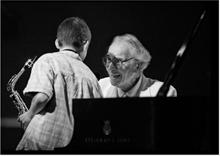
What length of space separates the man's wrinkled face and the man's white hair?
27 millimetres

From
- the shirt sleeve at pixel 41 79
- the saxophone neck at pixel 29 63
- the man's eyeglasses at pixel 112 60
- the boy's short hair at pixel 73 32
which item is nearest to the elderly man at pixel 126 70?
the man's eyeglasses at pixel 112 60

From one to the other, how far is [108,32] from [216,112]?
829 millimetres

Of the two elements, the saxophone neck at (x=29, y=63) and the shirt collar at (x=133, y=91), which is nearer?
the shirt collar at (x=133, y=91)

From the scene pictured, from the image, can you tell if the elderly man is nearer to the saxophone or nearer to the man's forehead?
the man's forehead

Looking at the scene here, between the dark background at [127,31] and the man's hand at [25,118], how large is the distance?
7 centimetres

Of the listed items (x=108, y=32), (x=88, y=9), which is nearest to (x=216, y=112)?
(x=108, y=32)

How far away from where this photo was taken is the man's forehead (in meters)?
2.49

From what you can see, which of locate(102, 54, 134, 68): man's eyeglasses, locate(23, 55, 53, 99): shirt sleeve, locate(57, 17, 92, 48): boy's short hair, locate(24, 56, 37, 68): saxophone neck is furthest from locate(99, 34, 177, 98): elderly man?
locate(24, 56, 37, 68): saxophone neck

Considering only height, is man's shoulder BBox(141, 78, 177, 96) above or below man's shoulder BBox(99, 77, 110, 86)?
below

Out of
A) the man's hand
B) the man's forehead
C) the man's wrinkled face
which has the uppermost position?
the man's forehead

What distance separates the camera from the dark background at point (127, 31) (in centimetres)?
245

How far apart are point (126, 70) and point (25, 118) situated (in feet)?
2.27

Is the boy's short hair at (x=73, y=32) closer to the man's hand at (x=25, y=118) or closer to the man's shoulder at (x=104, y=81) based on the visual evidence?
the man's shoulder at (x=104, y=81)

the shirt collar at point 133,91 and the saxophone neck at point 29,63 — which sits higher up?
the saxophone neck at point 29,63
